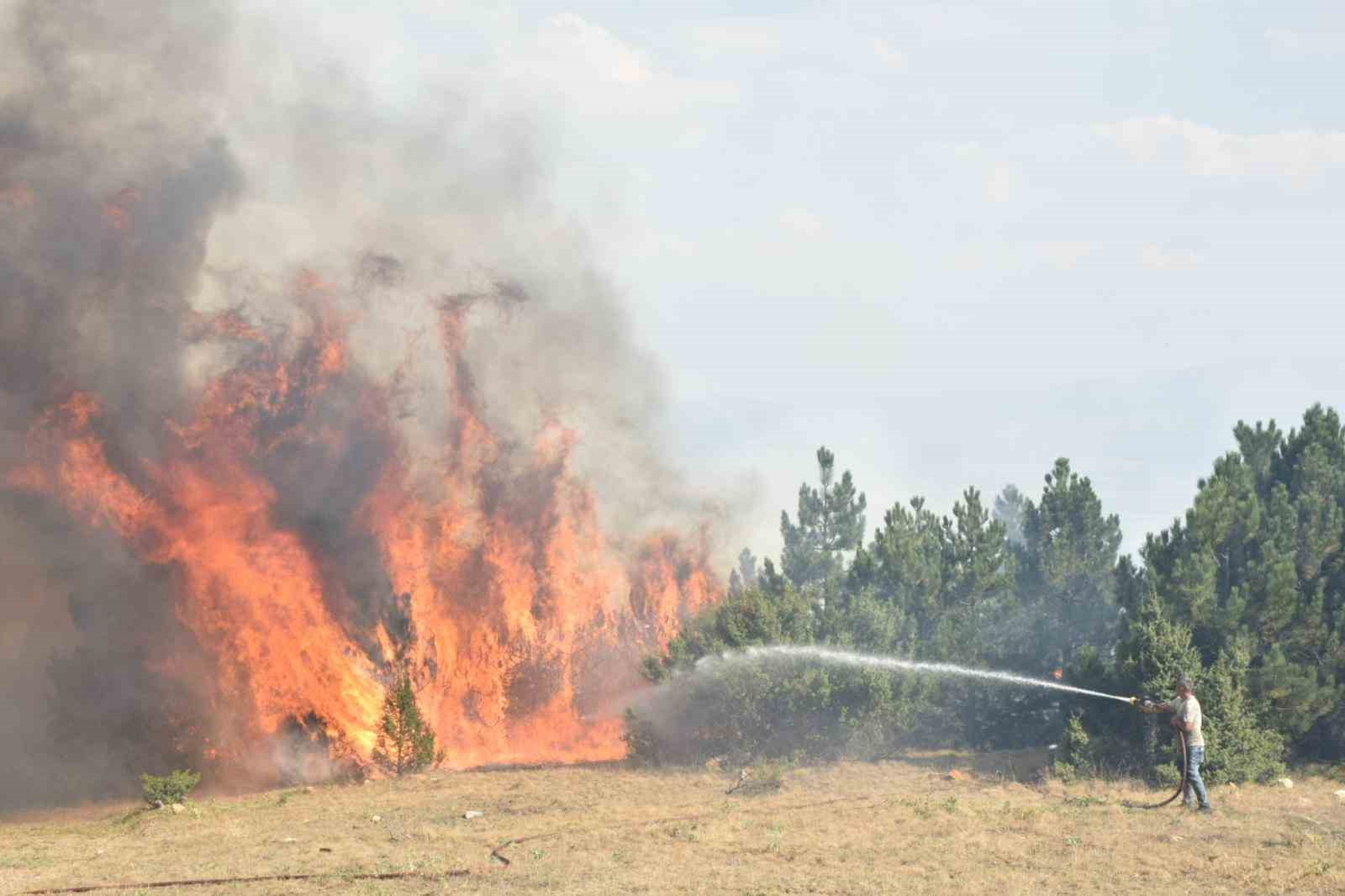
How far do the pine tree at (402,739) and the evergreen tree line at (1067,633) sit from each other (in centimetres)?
624

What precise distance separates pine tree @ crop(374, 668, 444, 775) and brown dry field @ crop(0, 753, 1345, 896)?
5.10 ft

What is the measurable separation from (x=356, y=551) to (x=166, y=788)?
393 inches

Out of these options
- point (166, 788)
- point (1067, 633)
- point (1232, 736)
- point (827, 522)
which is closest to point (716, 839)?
point (1232, 736)

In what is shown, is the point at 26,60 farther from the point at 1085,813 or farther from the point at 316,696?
the point at 1085,813

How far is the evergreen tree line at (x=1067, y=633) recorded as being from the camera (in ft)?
Result: 93.0

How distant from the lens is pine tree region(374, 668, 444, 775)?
33281 mm

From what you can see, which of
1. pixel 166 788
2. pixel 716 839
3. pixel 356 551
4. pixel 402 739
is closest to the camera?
pixel 716 839

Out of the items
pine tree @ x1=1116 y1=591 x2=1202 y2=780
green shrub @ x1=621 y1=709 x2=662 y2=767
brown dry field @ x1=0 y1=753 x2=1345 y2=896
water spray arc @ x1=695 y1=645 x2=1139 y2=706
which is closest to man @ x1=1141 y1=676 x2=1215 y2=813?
brown dry field @ x1=0 y1=753 x2=1345 y2=896

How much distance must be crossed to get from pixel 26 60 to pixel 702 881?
30763 mm

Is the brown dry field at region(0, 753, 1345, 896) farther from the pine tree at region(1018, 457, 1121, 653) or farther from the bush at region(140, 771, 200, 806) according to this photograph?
the pine tree at region(1018, 457, 1121, 653)

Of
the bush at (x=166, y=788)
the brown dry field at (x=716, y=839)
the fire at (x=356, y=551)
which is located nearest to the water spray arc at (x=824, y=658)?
the brown dry field at (x=716, y=839)

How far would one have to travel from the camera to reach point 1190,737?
2320cm

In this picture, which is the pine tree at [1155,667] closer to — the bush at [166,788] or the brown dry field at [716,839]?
the brown dry field at [716,839]

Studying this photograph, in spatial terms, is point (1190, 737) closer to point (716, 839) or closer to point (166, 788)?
point (716, 839)
